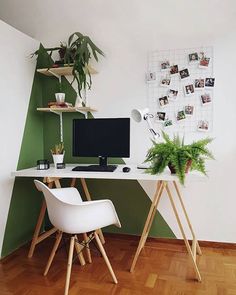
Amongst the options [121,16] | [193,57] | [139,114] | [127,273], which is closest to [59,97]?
[139,114]

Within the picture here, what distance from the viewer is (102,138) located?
2.62m

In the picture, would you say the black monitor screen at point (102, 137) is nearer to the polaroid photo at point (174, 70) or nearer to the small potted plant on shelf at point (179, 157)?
the small potted plant on shelf at point (179, 157)

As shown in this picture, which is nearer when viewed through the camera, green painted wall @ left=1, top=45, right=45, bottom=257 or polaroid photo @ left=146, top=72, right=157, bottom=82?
green painted wall @ left=1, top=45, right=45, bottom=257

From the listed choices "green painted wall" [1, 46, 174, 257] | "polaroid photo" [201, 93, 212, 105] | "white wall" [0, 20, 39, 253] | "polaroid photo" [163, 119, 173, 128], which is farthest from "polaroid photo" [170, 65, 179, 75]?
"white wall" [0, 20, 39, 253]

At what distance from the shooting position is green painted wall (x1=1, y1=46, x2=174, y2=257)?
2748mm

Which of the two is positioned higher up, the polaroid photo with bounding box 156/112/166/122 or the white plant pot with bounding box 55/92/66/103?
the white plant pot with bounding box 55/92/66/103

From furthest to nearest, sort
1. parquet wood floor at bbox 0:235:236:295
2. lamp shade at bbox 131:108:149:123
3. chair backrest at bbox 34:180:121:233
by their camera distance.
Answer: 1. lamp shade at bbox 131:108:149:123
2. parquet wood floor at bbox 0:235:236:295
3. chair backrest at bbox 34:180:121:233

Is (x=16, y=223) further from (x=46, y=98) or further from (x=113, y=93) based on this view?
(x=113, y=93)

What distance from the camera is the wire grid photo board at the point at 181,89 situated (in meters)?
2.63

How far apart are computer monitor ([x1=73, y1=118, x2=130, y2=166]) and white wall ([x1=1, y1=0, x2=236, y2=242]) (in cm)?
31

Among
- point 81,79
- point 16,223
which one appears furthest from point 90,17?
point 16,223

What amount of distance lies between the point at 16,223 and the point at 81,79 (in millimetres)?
1525

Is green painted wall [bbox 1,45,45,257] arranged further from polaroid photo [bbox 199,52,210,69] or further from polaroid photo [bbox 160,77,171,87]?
polaroid photo [bbox 199,52,210,69]

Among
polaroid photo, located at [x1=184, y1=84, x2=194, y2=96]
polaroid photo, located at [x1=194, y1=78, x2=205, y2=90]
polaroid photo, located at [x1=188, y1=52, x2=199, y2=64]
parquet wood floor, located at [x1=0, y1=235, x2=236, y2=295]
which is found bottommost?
parquet wood floor, located at [x1=0, y1=235, x2=236, y2=295]
